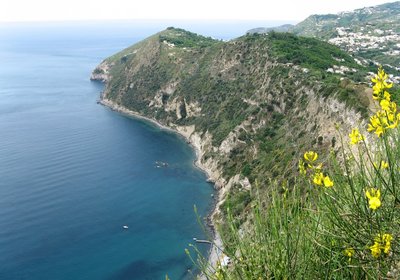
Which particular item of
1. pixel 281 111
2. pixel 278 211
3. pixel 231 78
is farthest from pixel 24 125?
pixel 278 211

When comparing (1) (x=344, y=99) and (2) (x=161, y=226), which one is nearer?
(1) (x=344, y=99)

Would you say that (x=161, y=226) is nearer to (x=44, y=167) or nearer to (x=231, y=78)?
(x=44, y=167)

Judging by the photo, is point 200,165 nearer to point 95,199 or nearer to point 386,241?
point 95,199

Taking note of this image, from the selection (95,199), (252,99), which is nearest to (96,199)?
(95,199)

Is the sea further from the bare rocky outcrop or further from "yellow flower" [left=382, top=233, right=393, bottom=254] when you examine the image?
the bare rocky outcrop

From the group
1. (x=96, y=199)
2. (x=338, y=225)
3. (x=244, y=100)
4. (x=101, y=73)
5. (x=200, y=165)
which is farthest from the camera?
(x=101, y=73)

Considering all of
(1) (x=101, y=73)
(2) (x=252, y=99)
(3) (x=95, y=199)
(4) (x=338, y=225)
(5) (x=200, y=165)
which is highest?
(4) (x=338, y=225)

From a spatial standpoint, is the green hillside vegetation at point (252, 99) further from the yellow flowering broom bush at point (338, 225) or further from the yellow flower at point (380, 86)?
the yellow flower at point (380, 86)

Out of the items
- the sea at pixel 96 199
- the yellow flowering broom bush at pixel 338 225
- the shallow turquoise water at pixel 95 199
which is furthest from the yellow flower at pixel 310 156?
the shallow turquoise water at pixel 95 199
